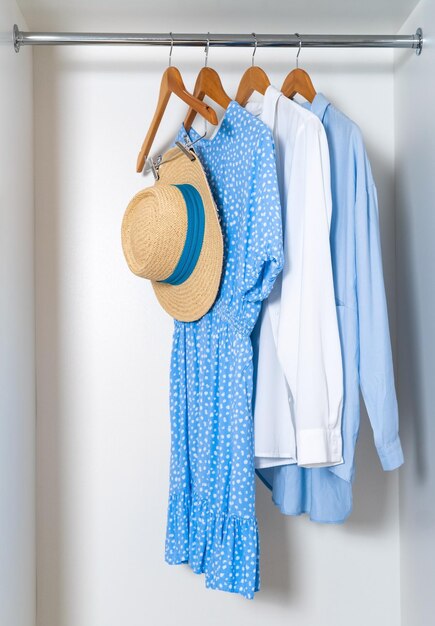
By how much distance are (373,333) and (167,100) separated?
699 mm

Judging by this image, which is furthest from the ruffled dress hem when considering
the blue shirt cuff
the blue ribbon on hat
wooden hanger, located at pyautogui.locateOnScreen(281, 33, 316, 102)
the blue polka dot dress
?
wooden hanger, located at pyautogui.locateOnScreen(281, 33, 316, 102)

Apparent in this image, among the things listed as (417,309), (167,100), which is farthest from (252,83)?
(417,309)

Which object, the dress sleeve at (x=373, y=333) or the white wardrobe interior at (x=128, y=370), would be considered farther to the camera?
the white wardrobe interior at (x=128, y=370)

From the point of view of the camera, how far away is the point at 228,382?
1.49 metres

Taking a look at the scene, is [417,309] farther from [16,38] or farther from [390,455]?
[16,38]

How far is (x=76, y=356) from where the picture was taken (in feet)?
6.07

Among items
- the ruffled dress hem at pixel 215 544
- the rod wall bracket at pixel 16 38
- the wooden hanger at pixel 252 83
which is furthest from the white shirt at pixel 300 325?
the rod wall bracket at pixel 16 38

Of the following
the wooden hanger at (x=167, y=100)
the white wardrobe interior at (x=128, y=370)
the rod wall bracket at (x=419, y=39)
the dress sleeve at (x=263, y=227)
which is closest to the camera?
the dress sleeve at (x=263, y=227)

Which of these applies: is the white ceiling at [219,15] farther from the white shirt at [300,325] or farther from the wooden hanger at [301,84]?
the white shirt at [300,325]

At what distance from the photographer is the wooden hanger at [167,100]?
1.48 m

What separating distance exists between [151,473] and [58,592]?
370 millimetres

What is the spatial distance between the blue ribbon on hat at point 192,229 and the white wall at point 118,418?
0.32m

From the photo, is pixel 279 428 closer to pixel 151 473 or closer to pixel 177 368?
pixel 177 368

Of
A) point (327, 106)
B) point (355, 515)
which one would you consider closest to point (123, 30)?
point (327, 106)
